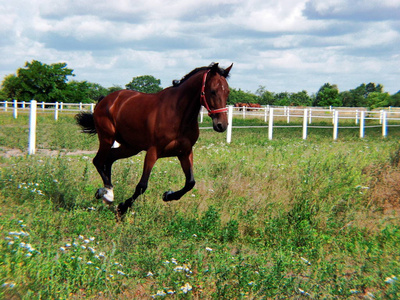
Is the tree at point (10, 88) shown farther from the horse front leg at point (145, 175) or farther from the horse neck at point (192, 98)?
the horse neck at point (192, 98)

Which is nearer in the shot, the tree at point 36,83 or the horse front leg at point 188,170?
the horse front leg at point 188,170

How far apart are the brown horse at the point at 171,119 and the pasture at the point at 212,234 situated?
62cm

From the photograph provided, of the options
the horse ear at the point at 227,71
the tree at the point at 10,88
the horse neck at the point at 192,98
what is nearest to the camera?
the horse ear at the point at 227,71

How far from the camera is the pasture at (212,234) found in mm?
4176

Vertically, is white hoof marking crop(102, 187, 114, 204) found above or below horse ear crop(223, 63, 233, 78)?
below

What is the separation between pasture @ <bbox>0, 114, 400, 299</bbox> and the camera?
4176mm

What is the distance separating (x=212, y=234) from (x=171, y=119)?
5.39 feet

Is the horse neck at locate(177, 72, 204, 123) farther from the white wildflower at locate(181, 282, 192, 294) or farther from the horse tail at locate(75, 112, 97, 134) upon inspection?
the horse tail at locate(75, 112, 97, 134)

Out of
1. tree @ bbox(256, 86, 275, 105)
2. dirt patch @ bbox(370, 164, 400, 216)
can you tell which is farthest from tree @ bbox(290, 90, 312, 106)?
dirt patch @ bbox(370, 164, 400, 216)

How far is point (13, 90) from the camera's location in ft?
175

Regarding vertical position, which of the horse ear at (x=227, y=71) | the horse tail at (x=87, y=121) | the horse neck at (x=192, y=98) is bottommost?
the horse tail at (x=87, y=121)

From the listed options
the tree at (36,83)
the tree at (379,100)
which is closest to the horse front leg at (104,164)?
the tree at (36,83)

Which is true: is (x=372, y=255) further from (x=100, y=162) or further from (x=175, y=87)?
(x=100, y=162)

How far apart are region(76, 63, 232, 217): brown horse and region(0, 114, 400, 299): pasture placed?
2.02 ft
